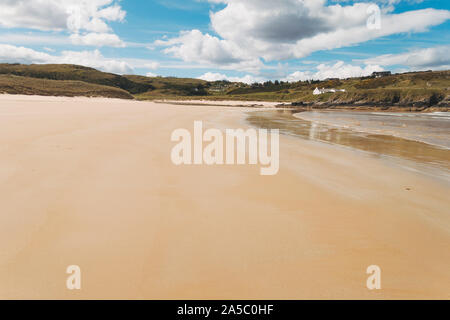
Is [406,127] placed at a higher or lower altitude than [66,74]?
lower

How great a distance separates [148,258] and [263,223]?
4.96 ft

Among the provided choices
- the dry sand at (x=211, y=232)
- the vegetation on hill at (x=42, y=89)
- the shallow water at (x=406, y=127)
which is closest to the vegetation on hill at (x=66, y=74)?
the vegetation on hill at (x=42, y=89)

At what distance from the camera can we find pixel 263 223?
344 centimetres

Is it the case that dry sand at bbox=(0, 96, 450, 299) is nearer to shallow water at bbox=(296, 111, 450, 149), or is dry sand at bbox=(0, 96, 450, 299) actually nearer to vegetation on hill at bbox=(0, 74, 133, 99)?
shallow water at bbox=(296, 111, 450, 149)

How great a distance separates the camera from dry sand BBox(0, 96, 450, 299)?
7.50ft

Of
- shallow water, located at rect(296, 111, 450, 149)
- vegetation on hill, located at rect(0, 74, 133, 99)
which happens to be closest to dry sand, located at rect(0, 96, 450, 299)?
shallow water, located at rect(296, 111, 450, 149)

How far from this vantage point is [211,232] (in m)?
3.14

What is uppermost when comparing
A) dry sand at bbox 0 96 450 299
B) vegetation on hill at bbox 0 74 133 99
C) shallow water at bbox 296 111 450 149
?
vegetation on hill at bbox 0 74 133 99

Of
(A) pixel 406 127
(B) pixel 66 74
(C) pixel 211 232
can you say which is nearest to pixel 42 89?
(A) pixel 406 127

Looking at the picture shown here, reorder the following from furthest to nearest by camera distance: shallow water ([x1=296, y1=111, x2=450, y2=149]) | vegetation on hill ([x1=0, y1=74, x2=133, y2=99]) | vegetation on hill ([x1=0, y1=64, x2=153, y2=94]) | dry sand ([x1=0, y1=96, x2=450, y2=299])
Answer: vegetation on hill ([x1=0, y1=64, x2=153, y2=94])
vegetation on hill ([x1=0, y1=74, x2=133, y2=99])
shallow water ([x1=296, y1=111, x2=450, y2=149])
dry sand ([x1=0, y1=96, x2=450, y2=299])

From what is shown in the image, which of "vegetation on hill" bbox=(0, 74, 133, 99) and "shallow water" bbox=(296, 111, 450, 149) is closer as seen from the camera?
"shallow water" bbox=(296, 111, 450, 149)

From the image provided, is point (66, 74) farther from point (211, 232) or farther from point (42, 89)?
point (211, 232)

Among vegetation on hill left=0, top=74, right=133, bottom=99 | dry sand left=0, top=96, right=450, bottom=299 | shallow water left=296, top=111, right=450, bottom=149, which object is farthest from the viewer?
vegetation on hill left=0, top=74, right=133, bottom=99

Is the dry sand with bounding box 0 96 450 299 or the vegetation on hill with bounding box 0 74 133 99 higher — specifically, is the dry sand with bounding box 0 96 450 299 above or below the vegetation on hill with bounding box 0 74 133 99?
below
